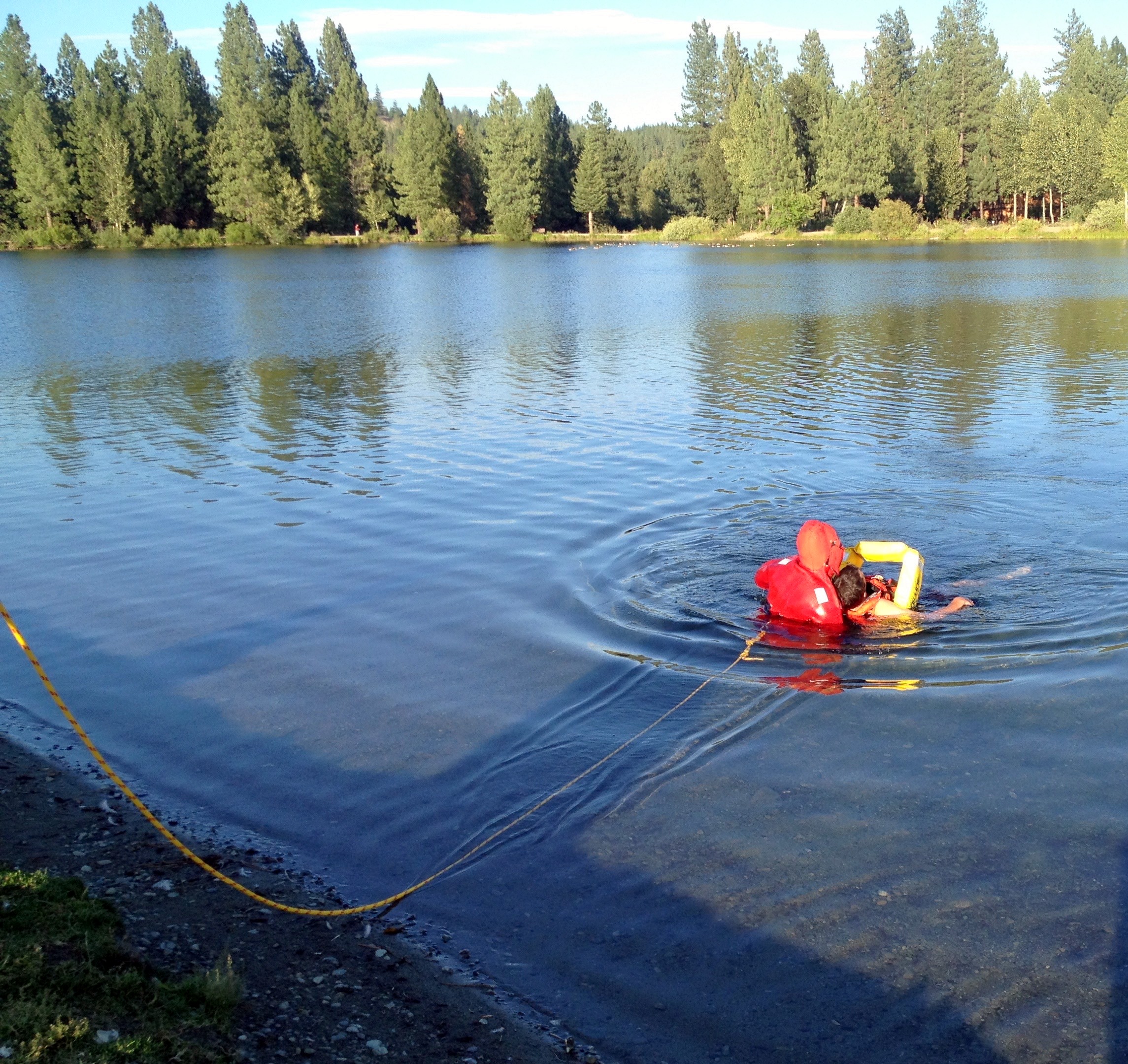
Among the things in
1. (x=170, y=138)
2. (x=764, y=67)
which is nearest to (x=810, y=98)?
(x=764, y=67)

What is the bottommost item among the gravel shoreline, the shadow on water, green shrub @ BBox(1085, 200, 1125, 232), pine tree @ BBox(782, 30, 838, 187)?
the shadow on water

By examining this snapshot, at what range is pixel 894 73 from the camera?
121m

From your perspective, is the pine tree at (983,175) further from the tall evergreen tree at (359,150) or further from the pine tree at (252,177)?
the pine tree at (252,177)

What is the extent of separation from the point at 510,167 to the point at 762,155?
26.4 metres

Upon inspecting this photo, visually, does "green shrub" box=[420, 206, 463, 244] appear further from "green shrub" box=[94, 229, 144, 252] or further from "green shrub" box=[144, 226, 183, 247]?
"green shrub" box=[94, 229, 144, 252]

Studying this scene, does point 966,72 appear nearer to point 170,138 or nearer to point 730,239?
point 730,239

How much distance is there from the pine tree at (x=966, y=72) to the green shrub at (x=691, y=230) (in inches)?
1117

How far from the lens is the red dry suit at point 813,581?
999cm

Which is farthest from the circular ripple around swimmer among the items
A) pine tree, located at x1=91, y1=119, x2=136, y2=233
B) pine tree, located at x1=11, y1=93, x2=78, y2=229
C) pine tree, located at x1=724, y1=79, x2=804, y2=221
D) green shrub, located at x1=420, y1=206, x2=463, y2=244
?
green shrub, located at x1=420, y1=206, x2=463, y2=244

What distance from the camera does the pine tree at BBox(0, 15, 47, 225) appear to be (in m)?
96.7

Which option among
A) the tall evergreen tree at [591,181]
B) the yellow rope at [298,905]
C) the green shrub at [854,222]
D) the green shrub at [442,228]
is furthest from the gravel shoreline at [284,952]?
the tall evergreen tree at [591,181]

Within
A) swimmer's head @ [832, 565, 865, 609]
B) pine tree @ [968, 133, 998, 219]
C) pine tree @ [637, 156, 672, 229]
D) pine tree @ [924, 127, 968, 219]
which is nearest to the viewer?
swimmer's head @ [832, 565, 865, 609]

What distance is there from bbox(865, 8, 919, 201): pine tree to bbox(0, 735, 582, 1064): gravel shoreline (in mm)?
Result: 116625

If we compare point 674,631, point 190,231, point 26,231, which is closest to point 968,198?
point 190,231
